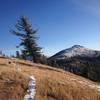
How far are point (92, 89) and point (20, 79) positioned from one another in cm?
644

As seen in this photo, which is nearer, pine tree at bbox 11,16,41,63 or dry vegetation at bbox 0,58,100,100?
dry vegetation at bbox 0,58,100,100

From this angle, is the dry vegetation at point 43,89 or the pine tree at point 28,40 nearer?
the dry vegetation at point 43,89

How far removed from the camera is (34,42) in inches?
1953

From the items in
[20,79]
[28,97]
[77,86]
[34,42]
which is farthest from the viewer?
[34,42]

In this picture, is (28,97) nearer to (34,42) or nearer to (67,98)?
(67,98)

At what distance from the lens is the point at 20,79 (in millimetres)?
17297

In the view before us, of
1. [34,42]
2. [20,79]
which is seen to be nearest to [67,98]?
[20,79]

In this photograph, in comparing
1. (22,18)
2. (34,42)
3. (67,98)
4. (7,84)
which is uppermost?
(22,18)

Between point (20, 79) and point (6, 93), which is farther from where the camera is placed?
point (20, 79)

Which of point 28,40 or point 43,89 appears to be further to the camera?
point 28,40

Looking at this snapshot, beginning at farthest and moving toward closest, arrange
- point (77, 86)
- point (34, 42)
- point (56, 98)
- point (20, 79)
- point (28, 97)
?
1. point (34, 42)
2. point (77, 86)
3. point (20, 79)
4. point (56, 98)
5. point (28, 97)

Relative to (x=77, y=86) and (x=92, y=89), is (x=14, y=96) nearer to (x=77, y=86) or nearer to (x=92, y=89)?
(x=77, y=86)

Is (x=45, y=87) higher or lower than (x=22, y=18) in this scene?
lower

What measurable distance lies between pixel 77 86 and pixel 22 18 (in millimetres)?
34274
